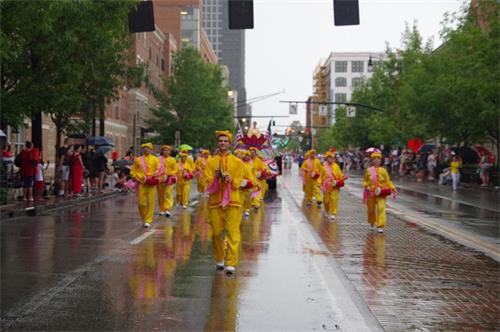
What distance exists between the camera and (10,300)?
7.79 meters

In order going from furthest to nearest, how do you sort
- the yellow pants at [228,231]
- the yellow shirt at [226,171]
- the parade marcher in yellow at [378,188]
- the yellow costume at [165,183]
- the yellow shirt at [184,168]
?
1. the yellow shirt at [184,168]
2. the yellow costume at [165,183]
3. the parade marcher in yellow at [378,188]
4. the yellow shirt at [226,171]
5. the yellow pants at [228,231]

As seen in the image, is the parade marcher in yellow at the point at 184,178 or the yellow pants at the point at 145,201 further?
the parade marcher in yellow at the point at 184,178

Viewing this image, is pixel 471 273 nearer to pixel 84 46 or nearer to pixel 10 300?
pixel 10 300

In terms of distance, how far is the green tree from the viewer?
6103 centimetres

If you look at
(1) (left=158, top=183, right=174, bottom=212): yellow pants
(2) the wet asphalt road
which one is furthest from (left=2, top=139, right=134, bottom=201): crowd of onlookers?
(2) the wet asphalt road

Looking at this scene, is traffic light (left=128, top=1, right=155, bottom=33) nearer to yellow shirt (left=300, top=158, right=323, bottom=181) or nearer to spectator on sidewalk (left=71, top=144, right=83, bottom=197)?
yellow shirt (left=300, top=158, right=323, bottom=181)

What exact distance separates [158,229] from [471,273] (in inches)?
278

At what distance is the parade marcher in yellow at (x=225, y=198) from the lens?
9.65 m

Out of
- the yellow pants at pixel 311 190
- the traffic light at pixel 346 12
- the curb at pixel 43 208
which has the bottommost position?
the curb at pixel 43 208

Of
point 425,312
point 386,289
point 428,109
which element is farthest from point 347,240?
point 428,109

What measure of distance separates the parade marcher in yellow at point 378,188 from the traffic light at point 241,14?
460cm

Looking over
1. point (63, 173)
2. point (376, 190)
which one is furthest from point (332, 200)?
point (63, 173)

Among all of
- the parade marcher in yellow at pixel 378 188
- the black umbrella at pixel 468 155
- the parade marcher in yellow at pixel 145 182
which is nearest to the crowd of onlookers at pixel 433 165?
the black umbrella at pixel 468 155

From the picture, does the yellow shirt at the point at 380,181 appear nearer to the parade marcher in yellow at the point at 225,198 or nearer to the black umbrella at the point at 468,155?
the parade marcher in yellow at the point at 225,198
